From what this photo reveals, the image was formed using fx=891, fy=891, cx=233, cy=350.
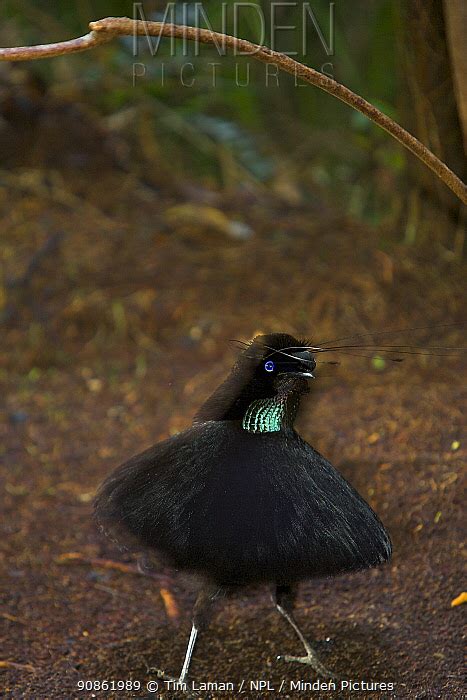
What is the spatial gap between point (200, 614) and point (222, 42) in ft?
4.16

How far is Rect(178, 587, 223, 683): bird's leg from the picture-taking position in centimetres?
204

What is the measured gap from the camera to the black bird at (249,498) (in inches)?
74.8

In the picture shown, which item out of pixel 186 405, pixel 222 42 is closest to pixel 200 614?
pixel 222 42

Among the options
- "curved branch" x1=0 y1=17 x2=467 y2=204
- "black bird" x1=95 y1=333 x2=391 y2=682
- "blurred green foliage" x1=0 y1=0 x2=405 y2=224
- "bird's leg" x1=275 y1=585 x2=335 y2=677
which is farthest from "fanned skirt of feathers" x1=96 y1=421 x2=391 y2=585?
"blurred green foliage" x1=0 y1=0 x2=405 y2=224

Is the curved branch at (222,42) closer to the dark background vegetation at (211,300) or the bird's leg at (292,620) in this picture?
the bird's leg at (292,620)

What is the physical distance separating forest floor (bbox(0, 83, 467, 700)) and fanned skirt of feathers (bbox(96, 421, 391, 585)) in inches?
7.8

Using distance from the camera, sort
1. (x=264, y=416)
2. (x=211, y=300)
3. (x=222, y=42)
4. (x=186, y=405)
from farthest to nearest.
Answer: (x=211, y=300)
(x=186, y=405)
(x=264, y=416)
(x=222, y=42)

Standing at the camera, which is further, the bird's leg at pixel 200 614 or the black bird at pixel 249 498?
the bird's leg at pixel 200 614

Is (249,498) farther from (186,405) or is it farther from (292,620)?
(186,405)

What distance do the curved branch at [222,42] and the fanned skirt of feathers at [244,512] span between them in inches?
27.8

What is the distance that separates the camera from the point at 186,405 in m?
3.64

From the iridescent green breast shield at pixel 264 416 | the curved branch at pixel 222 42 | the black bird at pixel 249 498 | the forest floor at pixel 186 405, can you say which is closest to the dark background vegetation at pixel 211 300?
the forest floor at pixel 186 405

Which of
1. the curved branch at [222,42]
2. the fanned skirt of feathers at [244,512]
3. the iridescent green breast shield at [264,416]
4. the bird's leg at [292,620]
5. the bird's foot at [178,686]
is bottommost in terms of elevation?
the bird's foot at [178,686]

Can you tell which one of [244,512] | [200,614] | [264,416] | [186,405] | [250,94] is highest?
[250,94]
